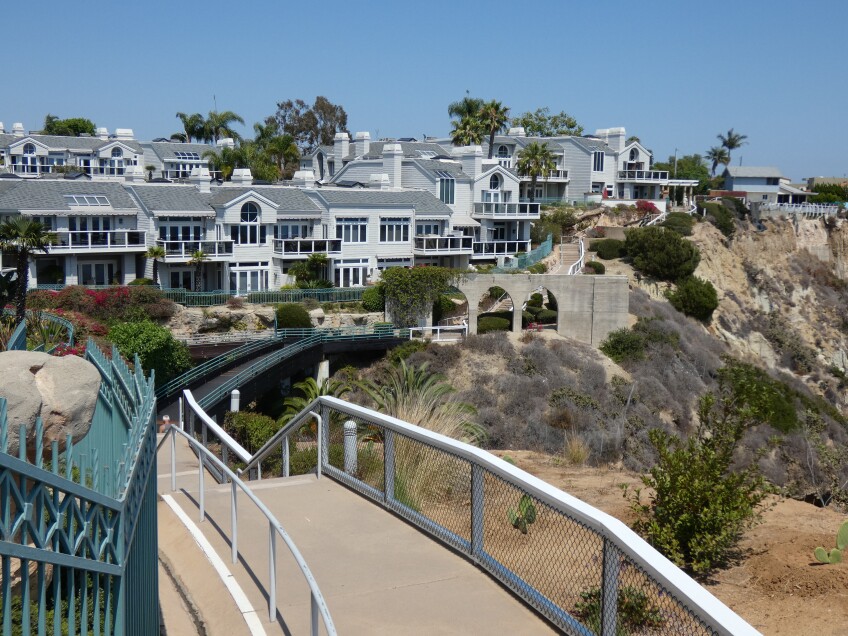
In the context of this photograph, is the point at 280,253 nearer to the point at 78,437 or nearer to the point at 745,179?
the point at 78,437

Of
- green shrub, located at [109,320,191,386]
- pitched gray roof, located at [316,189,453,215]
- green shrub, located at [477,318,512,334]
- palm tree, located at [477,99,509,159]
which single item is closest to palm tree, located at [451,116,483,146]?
palm tree, located at [477,99,509,159]

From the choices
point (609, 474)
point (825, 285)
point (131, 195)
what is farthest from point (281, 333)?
point (825, 285)

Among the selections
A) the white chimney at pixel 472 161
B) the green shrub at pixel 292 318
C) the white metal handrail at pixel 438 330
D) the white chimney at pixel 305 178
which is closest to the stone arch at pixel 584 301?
the white metal handrail at pixel 438 330

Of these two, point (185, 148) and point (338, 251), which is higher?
point (185, 148)

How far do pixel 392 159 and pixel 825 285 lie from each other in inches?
1715

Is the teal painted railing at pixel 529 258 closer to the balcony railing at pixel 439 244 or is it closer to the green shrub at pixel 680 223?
the balcony railing at pixel 439 244

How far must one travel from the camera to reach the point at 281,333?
1735 inches

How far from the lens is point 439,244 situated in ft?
193

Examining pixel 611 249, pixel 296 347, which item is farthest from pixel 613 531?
pixel 611 249

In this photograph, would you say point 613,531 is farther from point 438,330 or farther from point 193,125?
point 193,125

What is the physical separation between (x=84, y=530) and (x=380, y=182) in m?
58.3

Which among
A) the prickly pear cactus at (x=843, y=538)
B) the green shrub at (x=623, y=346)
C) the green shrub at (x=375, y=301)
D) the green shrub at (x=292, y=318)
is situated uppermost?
the prickly pear cactus at (x=843, y=538)

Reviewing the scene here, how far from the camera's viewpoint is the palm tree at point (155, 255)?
164 feet

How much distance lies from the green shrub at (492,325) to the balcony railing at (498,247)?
12793 millimetres
